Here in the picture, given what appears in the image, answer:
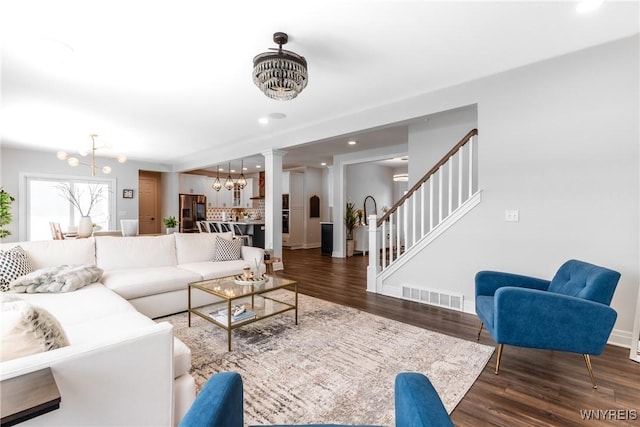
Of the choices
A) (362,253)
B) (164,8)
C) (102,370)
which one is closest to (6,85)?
(164,8)

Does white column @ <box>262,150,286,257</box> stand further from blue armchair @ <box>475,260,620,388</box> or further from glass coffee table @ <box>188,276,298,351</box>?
blue armchair @ <box>475,260,620,388</box>

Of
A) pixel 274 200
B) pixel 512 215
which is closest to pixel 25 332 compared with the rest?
pixel 512 215

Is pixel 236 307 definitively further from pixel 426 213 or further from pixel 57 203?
→ pixel 57 203

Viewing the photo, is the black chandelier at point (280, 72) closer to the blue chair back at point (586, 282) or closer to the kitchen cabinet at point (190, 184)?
the blue chair back at point (586, 282)

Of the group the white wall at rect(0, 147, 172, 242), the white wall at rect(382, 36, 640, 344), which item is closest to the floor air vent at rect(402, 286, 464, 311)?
the white wall at rect(382, 36, 640, 344)

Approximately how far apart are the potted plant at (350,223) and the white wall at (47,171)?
19.3 feet

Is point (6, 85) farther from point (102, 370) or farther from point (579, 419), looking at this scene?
point (579, 419)

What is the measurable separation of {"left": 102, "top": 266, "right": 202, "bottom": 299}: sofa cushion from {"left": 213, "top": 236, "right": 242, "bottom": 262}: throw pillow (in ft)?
2.13

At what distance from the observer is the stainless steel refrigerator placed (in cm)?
981

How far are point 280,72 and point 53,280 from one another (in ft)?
8.88

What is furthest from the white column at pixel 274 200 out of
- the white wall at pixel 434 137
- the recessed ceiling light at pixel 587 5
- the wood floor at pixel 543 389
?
the recessed ceiling light at pixel 587 5

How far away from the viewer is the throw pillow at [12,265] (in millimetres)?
2699

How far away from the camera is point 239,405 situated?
105 cm

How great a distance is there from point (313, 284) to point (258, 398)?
293 centimetres
